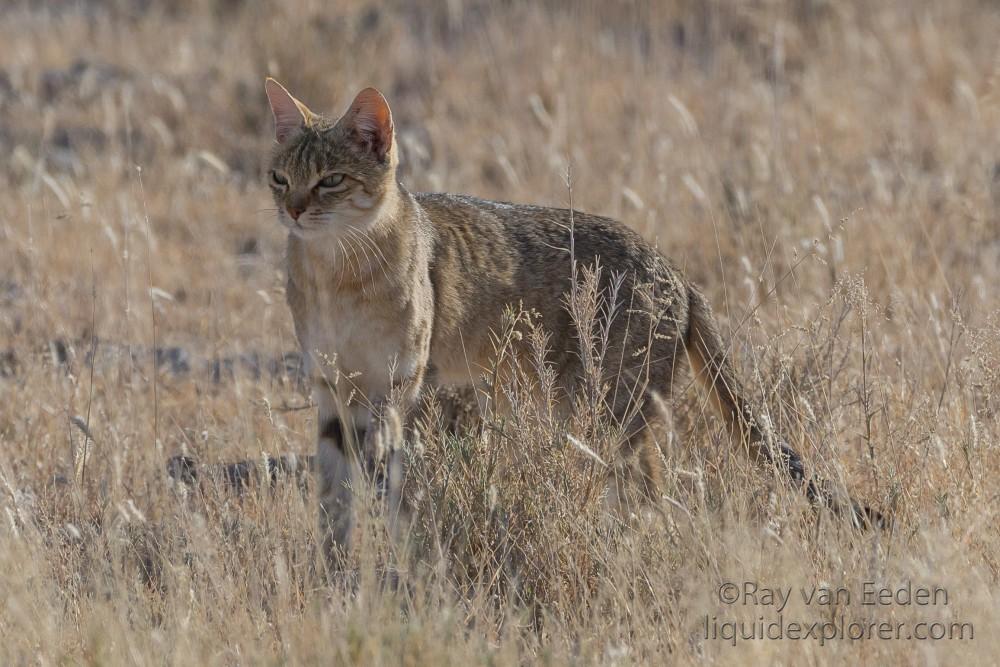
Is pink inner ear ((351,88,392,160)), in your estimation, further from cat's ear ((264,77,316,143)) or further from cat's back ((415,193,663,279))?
cat's back ((415,193,663,279))

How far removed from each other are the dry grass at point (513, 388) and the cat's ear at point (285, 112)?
65 cm

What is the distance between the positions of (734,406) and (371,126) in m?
1.64

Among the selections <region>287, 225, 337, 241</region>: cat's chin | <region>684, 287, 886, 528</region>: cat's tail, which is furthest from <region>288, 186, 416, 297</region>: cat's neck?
<region>684, 287, 886, 528</region>: cat's tail

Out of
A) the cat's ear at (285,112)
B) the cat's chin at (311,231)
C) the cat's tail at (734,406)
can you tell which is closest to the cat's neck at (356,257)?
the cat's chin at (311,231)

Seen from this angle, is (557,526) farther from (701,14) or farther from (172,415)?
(701,14)

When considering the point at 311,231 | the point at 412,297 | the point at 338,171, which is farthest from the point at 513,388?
the point at 338,171

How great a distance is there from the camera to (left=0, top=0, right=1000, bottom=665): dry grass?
143 inches

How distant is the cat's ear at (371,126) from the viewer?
489 cm

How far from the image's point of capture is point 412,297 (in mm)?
4766

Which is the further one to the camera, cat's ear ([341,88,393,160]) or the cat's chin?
cat's ear ([341,88,393,160])

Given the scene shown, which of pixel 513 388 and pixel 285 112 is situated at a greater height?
pixel 285 112

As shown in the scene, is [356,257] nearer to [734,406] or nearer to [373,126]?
[373,126]

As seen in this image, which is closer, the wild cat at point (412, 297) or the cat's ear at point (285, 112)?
the wild cat at point (412, 297)

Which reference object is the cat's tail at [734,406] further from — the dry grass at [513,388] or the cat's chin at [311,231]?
the cat's chin at [311,231]
